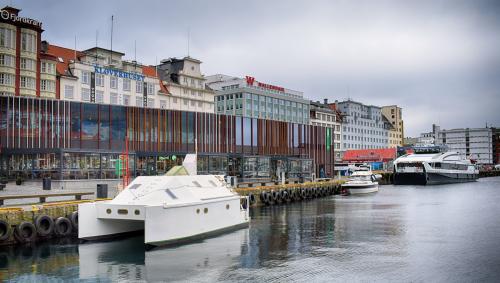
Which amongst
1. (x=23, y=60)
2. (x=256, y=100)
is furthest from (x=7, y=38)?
(x=256, y=100)

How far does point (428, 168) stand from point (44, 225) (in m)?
88.6

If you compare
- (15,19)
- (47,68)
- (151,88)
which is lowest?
(151,88)

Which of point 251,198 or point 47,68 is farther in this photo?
point 47,68

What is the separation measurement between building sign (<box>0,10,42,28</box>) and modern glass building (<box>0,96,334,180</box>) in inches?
969

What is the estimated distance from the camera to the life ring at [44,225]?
1165 inches

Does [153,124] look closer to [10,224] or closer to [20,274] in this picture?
[10,224]

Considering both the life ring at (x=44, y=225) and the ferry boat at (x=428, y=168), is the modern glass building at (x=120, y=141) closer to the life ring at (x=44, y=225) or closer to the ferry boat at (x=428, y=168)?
the life ring at (x=44, y=225)

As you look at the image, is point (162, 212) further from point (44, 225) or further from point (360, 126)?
point (360, 126)

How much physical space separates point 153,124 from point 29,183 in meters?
20.0

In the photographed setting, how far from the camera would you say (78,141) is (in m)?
62.5

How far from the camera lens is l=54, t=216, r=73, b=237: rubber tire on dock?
3061cm

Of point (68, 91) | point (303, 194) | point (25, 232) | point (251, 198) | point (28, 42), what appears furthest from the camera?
point (68, 91)

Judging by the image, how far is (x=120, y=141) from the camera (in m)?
65.8

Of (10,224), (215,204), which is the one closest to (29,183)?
(10,224)
